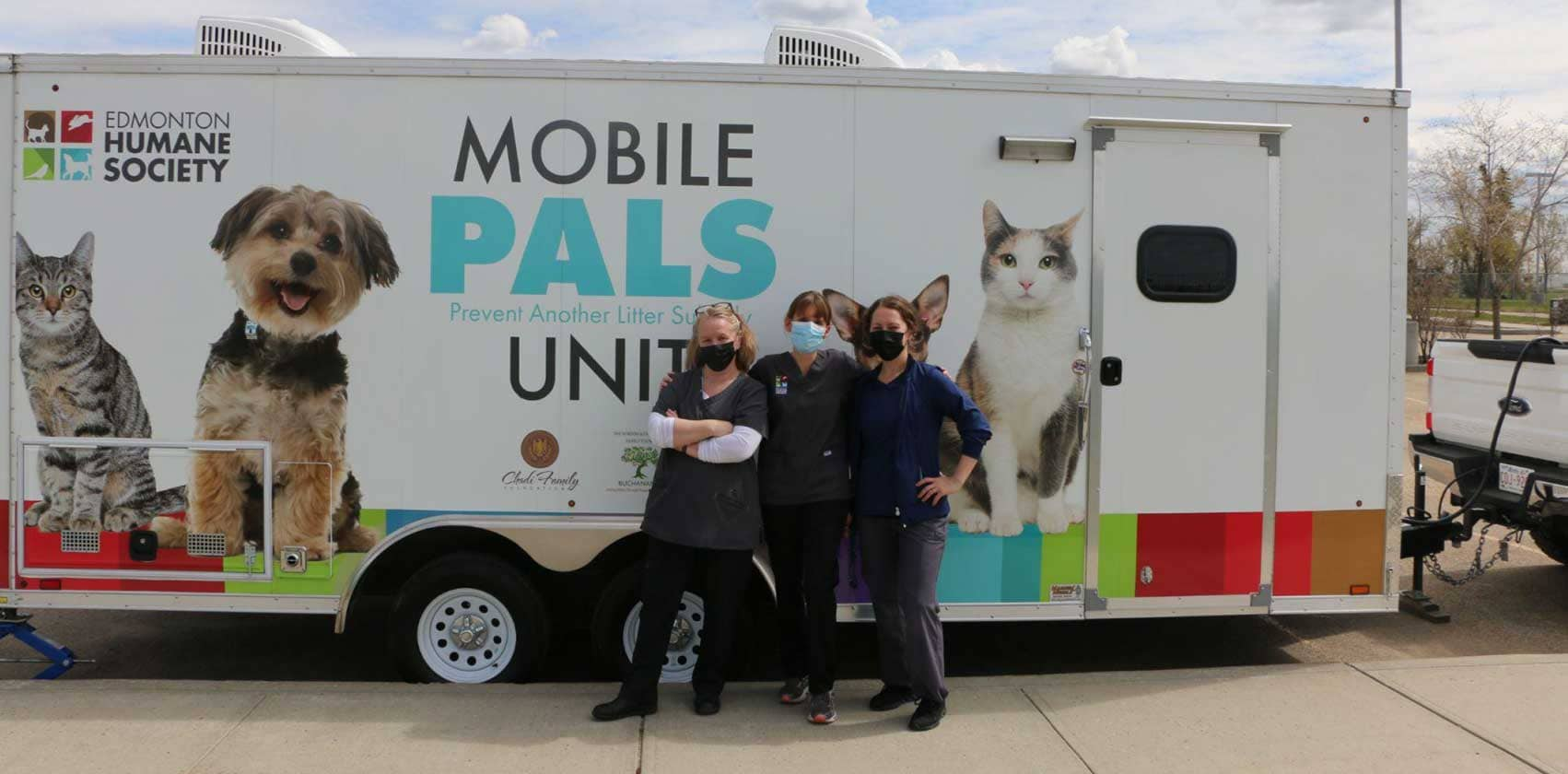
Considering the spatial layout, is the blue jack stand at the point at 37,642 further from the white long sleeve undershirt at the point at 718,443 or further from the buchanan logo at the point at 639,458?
the white long sleeve undershirt at the point at 718,443

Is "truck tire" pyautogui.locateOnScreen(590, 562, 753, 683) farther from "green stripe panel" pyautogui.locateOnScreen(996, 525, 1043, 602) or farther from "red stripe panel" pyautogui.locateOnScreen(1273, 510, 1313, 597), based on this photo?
"red stripe panel" pyautogui.locateOnScreen(1273, 510, 1313, 597)

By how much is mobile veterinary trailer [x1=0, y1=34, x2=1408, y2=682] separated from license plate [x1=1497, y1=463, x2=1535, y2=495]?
102 inches

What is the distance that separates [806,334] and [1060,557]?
152 cm

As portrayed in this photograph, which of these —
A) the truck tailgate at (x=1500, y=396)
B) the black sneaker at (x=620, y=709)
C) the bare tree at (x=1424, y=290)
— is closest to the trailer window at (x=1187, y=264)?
the truck tailgate at (x=1500, y=396)

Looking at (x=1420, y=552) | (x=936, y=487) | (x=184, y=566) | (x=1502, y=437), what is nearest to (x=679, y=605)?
(x=936, y=487)

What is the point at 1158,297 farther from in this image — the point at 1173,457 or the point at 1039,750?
the point at 1039,750

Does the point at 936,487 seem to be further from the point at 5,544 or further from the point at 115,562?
the point at 5,544

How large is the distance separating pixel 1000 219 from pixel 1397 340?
1.83 m

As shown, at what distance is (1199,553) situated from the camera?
4.90 metres

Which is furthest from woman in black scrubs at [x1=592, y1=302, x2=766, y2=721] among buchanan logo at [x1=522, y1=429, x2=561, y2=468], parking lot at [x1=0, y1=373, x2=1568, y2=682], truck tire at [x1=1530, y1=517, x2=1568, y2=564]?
truck tire at [x1=1530, y1=517, x2=1568, y2=564]

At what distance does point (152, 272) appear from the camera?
4.68 meters

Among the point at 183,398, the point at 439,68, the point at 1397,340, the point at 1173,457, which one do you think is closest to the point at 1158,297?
the point at 1173,457

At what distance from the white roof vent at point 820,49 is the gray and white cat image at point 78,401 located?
2993 millimetres

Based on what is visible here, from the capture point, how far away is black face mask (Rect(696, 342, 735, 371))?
14.1 feet
